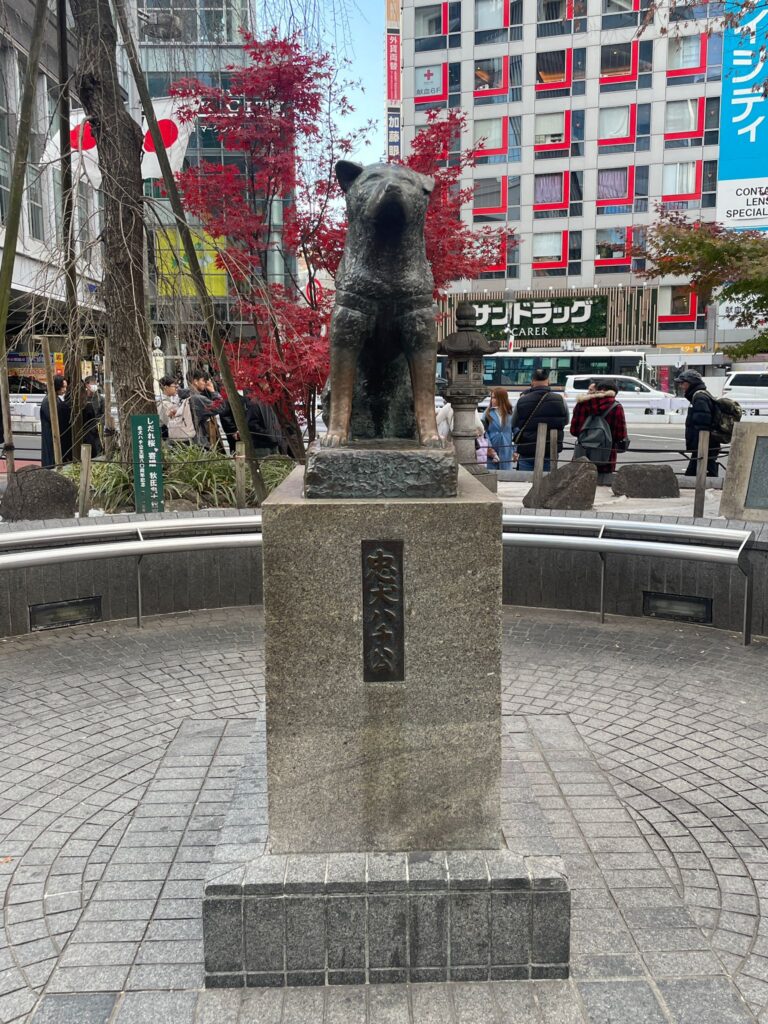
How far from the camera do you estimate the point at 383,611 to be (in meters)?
2.90

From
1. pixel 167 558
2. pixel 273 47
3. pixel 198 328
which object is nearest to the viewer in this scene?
pixel 167 558

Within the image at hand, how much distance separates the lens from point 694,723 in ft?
16.1

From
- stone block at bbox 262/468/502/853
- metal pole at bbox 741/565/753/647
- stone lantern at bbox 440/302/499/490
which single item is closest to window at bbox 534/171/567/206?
stone lantern at bbox 440/302/499/490

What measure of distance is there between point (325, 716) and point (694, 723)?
2.79 metres

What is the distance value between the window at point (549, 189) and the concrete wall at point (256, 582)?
122 feet

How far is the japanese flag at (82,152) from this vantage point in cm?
845

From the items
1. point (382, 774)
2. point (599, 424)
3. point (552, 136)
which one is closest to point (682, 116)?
point (552, 136)

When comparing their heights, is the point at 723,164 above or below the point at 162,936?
above

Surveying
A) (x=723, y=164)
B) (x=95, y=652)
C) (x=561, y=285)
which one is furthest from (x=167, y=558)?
(x=561, y=285)

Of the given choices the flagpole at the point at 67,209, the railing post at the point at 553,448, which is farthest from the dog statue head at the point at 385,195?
the railing post at the point at 553,448

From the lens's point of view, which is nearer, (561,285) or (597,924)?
(597,924)

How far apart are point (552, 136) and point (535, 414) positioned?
3285 cm

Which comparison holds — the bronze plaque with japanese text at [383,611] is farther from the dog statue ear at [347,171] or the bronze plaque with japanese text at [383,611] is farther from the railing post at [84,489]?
the railing post at [84,489]

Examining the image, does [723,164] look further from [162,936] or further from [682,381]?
[162,936]
